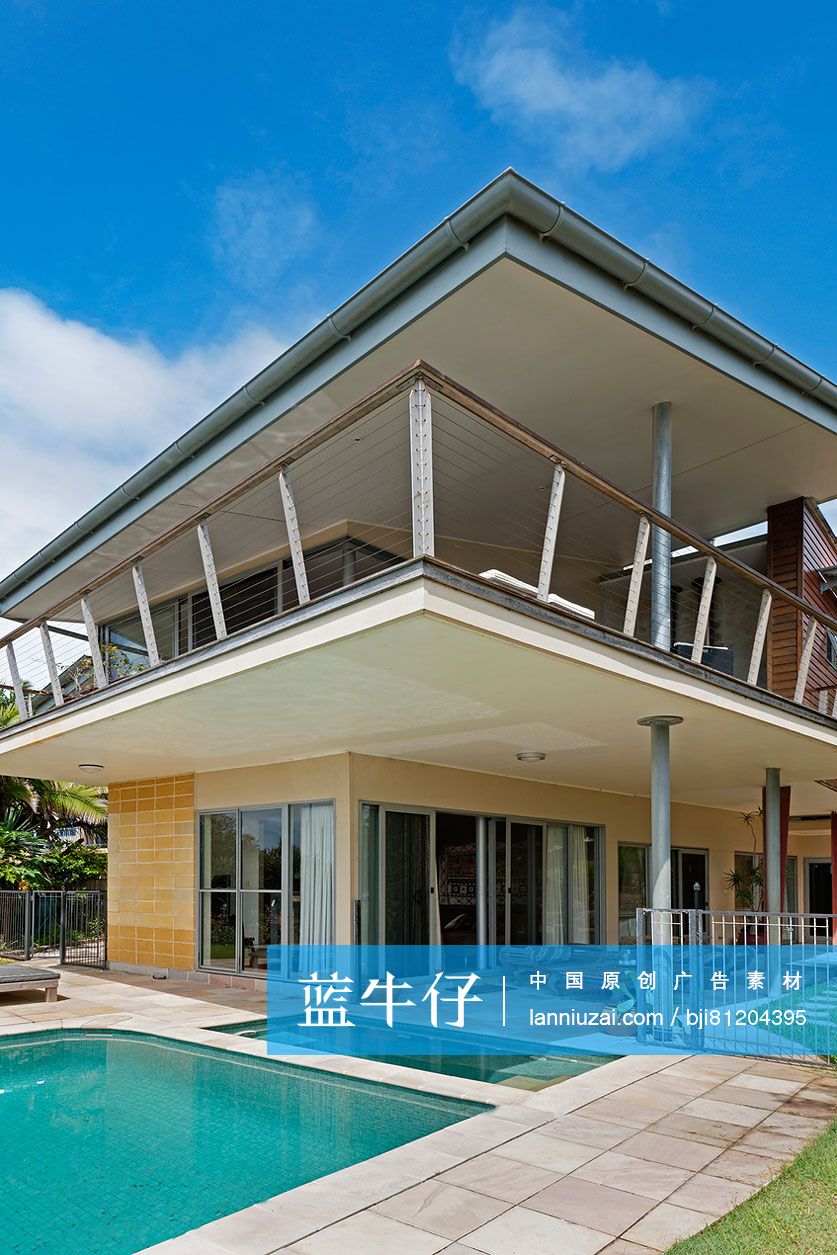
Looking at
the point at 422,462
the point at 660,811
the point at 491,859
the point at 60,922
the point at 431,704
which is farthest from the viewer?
the point at 60,922

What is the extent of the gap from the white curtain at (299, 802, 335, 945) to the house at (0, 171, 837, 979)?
45 millimetres

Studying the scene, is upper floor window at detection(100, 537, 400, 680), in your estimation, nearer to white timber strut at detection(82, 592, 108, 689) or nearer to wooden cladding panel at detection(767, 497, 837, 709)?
white timber strut at detection(82, 592, 108, 689)

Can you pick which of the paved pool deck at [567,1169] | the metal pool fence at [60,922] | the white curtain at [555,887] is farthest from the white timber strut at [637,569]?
the metal pool fence at [60,922]

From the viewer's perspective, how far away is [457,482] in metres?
11.0

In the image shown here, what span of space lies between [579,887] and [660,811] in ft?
24.7

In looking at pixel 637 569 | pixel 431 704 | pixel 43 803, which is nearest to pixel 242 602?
pixel 431 704

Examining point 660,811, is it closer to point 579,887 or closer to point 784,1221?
point 784,1221

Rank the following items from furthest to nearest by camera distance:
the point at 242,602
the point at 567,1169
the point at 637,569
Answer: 1. the point at 242,602
2. the point at 637,569
3. the point at 567,1169

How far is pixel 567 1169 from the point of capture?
18.1 ft

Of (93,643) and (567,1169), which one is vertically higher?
(93,643)

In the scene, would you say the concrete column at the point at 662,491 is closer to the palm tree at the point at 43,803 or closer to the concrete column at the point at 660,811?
the concrete column at the point at 660,811

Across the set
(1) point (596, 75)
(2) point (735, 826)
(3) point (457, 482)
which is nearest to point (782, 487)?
(3) point (457, 482)

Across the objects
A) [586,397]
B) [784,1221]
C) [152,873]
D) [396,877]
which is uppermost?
[586,397]

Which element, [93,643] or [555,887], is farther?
[555,887]
